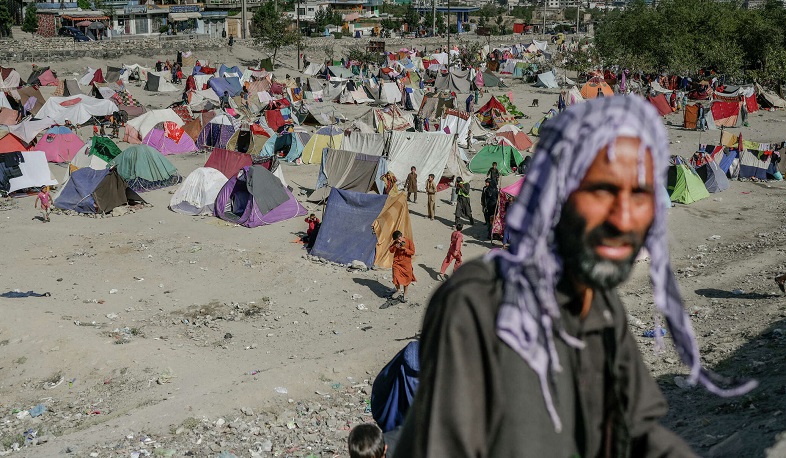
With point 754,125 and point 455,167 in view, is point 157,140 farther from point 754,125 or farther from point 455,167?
point 754,125

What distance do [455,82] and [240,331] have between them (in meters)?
31.7

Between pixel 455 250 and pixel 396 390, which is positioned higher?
pixel 396 390

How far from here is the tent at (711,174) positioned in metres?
19.7

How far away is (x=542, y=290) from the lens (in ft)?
4.89

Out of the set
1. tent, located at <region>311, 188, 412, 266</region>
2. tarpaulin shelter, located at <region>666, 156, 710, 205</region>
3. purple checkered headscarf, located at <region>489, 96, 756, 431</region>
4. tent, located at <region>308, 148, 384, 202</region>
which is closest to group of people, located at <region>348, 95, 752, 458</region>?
purple checkered headscarf, located at <region>489, 96, 756, 431</region>

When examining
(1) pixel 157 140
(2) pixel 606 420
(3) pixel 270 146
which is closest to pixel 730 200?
(3) pixel 270 146

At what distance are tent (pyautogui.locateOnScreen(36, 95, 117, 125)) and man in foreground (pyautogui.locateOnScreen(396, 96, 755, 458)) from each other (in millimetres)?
27886

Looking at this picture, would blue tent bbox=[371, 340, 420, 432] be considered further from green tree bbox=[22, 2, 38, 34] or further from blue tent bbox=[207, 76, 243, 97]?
green tree bbox=[22, 2, 38, 34]

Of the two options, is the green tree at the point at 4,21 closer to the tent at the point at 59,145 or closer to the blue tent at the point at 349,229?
the tent at the point at 59,145

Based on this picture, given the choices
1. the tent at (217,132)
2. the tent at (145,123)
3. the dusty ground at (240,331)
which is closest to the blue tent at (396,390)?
the dusty ground at (240,331)

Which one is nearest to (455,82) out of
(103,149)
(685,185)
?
(103,149)

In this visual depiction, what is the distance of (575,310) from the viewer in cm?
159

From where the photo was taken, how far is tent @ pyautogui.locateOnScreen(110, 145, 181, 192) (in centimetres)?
1931

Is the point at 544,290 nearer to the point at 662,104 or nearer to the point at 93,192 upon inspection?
the point at 93,192
